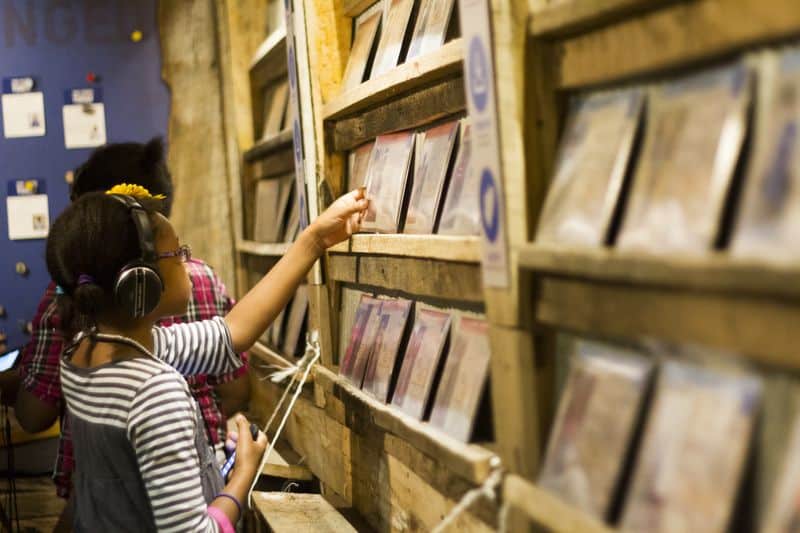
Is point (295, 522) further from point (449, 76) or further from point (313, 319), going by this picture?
point (449, 76)

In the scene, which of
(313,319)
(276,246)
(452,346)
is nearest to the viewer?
(452,346)

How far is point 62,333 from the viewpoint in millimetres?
2777

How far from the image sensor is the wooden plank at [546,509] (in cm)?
130

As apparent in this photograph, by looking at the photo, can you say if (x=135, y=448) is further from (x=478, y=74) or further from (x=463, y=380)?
(x=478, y=74)

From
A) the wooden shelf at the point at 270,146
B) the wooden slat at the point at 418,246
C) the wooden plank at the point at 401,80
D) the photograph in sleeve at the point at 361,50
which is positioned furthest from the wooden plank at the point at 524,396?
the wooden shelf at the point at 270,146

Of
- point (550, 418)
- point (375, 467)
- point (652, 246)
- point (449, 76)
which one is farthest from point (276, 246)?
point (652, 246)

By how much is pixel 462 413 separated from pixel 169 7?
3579mm

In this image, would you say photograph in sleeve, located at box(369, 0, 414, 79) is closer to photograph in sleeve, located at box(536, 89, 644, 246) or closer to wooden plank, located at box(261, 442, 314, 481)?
photograph in sleeve, located at box(536, 89, 644, 246)

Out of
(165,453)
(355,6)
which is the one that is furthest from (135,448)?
(355,6)

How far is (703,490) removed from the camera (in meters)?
1.11

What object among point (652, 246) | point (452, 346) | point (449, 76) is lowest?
point (452, 346)

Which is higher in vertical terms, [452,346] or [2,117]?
[2,117]

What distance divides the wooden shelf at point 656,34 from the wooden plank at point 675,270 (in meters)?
0.27

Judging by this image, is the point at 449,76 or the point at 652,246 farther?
the point at 449,76
